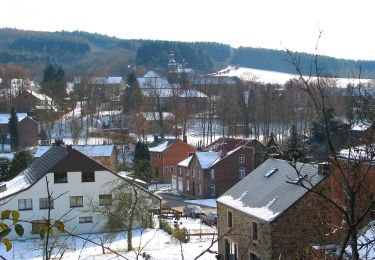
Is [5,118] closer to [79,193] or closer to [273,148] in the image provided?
[79,193]

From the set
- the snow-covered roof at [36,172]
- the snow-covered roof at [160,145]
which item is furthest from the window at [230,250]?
the snow-covered roof at [160,145]

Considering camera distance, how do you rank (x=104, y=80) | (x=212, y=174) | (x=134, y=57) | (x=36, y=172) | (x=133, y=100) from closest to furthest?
(x=36, y=172) → (x=212, y=174) → (x=133, y=100) → (x=104, y=80) → (x=134, y=57)

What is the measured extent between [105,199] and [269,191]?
11525mm

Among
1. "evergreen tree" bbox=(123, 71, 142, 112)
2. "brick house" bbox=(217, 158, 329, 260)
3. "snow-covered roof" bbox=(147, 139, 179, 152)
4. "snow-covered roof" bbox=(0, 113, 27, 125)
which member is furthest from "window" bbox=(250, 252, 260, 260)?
"evergreen tree" bbox=(123, 71, 142, 112)

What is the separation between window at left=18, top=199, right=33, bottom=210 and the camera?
30.7 metres

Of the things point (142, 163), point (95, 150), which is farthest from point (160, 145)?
point (95, 150)

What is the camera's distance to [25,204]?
30844 mm

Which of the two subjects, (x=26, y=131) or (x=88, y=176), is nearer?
(x=88, y=176)

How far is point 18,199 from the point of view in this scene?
3066cm

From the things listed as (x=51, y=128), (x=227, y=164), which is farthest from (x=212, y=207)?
(x=51, y=128)

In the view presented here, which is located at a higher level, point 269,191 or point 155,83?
point 155,83

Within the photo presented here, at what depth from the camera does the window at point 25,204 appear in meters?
30.7

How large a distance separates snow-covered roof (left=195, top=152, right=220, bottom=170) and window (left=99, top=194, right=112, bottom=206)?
12948mm

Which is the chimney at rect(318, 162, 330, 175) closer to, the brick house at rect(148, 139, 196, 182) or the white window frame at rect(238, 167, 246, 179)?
the white window frame at rect(238, 167, 246, 179)
